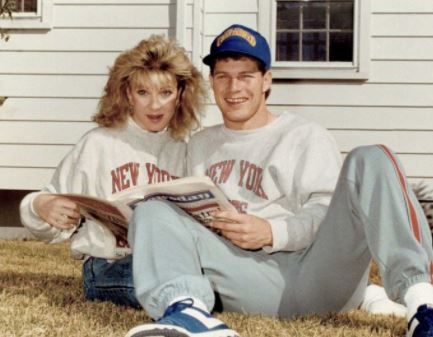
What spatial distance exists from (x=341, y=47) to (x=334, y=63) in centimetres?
16

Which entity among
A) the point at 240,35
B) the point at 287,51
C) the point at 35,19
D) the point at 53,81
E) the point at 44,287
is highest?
the point at 35,19

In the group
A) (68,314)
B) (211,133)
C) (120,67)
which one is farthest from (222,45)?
(68,314)

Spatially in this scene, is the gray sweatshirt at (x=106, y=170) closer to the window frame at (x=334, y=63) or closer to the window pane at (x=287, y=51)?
the window frame at (x=334, y=63)

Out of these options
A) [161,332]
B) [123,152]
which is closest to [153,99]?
[123,152]

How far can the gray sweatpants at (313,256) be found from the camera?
92.4 inches

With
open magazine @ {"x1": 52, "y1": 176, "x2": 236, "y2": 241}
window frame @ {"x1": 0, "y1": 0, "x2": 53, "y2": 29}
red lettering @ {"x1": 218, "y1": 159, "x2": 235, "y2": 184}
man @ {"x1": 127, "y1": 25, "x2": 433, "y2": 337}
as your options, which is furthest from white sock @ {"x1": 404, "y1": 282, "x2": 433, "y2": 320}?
window frame @ {"x1": 0, "y1": 0, "x2": 53, "y2": 29}

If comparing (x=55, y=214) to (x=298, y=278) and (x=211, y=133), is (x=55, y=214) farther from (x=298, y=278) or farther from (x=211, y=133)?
(x=298, y=278)

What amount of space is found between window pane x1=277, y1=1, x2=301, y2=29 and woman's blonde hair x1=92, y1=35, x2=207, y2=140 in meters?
3.43

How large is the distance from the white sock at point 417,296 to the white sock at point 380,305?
100 cm

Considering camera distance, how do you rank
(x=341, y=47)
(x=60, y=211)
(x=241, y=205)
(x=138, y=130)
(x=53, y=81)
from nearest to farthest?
(x=241, y=205), (x=60, y=211), (x=138, y=130), (x=341, y=47), (x=53, y=81)

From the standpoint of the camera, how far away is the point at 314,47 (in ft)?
22.5

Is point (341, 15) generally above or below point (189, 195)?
above

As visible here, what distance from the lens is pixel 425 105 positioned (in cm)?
666

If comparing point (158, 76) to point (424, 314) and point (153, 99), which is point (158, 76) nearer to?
point (153, 99)
